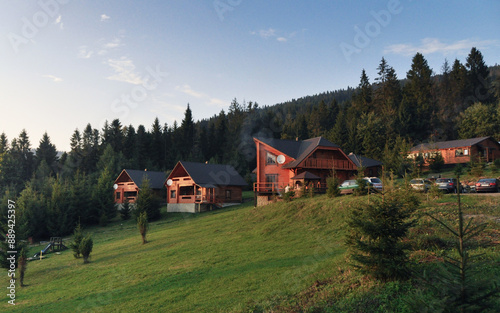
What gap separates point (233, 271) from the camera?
15.9m

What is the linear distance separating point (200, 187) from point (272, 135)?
4587 cm

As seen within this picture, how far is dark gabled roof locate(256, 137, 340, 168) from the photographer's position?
41.5 m

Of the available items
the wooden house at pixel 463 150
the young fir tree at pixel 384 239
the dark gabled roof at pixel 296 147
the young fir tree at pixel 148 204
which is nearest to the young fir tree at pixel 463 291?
the young fir tree at pixel 384 239

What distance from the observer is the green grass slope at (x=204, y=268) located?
13.5 m

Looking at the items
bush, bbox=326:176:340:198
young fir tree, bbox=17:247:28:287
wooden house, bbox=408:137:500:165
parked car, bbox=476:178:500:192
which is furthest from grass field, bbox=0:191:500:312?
wooden house, bbox=408:137:500:165

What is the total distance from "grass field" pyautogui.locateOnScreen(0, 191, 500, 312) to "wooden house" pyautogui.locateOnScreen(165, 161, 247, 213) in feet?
57.2

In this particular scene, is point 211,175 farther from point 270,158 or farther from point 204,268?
point 204,268

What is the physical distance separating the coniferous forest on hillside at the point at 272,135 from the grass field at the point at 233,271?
88.6 ft

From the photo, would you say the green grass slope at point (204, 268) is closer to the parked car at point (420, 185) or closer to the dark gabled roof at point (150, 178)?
the parked car at point (420, 185)

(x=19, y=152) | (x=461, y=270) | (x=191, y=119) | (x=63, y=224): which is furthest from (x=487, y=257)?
(x=19, y=152)

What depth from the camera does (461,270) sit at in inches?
245

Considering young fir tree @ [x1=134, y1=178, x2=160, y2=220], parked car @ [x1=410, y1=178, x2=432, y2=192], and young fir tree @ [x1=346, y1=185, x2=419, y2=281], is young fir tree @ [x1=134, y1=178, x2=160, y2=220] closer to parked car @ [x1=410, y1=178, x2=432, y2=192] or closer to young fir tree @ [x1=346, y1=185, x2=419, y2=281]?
parked car @ [x1=410, y1=178, x2=432, y2=192]

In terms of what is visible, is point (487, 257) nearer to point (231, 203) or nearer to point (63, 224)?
point (231, 203)

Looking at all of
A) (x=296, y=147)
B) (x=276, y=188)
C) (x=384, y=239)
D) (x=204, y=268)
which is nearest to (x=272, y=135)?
(x=296, y=147)
